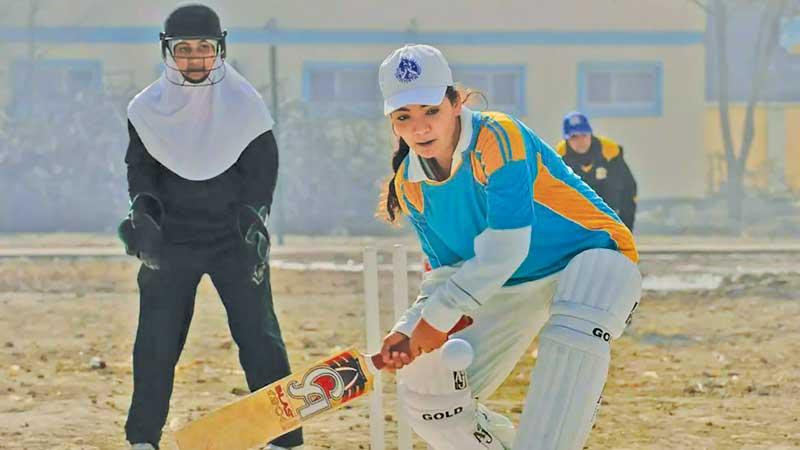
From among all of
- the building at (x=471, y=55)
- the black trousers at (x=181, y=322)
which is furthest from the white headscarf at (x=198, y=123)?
the building at (x=471, y=55)

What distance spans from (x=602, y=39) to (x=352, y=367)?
84.8 feet

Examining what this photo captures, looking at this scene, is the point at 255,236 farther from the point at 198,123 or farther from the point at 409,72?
the point at 409,72

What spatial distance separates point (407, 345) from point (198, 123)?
169cm

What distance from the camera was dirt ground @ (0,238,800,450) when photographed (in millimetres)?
7344

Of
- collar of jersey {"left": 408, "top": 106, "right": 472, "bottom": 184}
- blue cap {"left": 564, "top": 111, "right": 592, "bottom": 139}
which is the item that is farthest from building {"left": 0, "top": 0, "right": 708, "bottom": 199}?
collar of jersey {"left": 408, "top": 106, "right": 472, "bottom": 184}

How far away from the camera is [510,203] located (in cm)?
452

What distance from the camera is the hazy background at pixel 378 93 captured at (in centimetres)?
2702

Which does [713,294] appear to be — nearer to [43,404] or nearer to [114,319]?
[114,319]

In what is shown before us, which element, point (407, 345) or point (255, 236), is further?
point (255, 236)

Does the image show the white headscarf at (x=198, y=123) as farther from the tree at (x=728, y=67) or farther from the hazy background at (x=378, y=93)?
the tree at (x=728, y=67)

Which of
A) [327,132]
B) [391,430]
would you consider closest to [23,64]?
[327,132]

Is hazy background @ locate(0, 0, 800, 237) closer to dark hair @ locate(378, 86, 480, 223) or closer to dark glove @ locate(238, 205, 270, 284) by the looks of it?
dark glove @ locate(238, 205, 270, 284)

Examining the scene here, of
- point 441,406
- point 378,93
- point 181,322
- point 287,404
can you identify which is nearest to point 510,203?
point 441,406

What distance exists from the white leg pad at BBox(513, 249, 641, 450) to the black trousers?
1.54m
